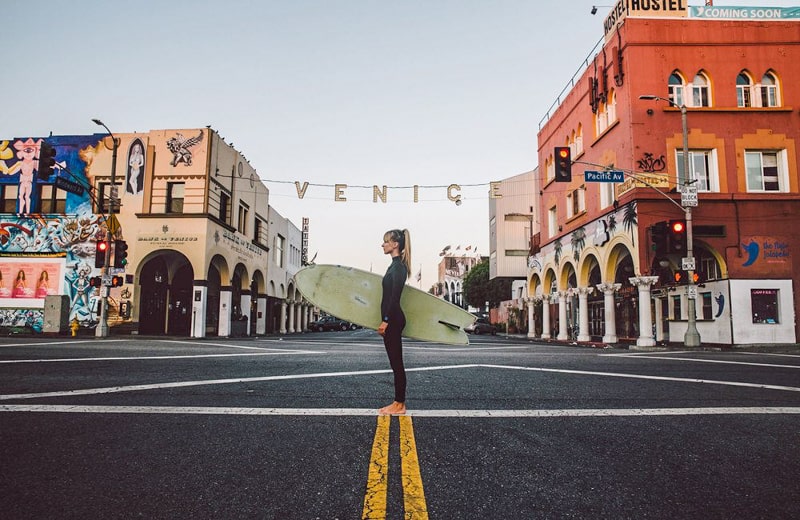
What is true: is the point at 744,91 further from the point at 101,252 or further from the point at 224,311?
the point at 224,311

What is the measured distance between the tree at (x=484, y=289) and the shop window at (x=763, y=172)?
38.6 m

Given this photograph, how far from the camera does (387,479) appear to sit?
8.96ft

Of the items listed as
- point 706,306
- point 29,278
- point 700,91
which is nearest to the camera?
point 706,306

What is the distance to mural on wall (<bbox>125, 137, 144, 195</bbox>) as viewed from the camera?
90.5ft

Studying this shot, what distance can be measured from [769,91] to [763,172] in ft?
12.1

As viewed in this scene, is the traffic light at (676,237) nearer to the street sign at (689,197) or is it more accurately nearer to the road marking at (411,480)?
the street sign at (689,197)

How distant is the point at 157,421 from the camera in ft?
13.3

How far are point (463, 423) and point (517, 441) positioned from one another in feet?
2.12

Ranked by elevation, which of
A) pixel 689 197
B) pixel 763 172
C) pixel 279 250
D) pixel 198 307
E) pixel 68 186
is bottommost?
pixel 198 307

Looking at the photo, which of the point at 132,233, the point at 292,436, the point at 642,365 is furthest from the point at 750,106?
the point at 132,233

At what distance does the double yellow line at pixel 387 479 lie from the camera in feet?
7.53

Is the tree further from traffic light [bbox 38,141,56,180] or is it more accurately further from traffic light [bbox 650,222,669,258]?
traffic light [bbox 38,141,56,180]

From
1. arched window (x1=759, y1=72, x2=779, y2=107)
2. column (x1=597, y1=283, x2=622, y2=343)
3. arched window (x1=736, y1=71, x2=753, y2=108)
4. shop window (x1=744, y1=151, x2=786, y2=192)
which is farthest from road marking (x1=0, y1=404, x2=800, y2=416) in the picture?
arched window (x1=759, y1=72, x2=779, y2=107)

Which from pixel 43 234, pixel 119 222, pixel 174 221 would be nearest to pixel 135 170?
pixel 119 222
